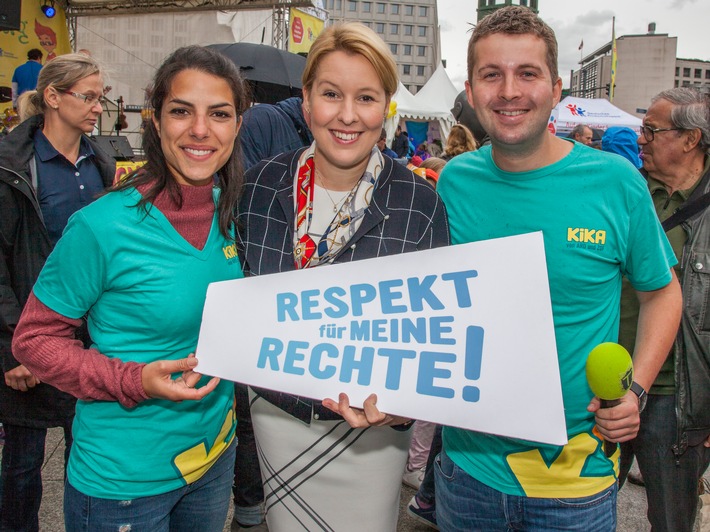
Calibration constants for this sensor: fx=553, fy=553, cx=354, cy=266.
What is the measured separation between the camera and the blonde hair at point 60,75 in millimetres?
2717

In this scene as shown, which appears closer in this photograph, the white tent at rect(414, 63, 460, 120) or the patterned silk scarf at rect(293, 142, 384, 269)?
the patterned silk scarf at rect(293, 142, 384, 269)

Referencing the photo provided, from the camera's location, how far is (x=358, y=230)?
65.8 inches

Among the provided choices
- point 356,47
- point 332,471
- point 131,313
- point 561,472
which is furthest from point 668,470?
point 131,313

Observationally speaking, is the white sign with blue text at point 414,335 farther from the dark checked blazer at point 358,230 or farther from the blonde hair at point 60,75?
the blonde hair at point 60,75

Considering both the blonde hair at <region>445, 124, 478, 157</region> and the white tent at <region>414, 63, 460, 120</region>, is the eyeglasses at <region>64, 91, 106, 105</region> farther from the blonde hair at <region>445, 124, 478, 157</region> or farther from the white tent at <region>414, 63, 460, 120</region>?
the white tent at <region>414, 63, 460, 120</region>

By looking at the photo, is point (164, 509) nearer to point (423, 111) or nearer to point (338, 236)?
point (338, 236)

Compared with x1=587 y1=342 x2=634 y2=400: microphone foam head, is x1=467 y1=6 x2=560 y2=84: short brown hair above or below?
above

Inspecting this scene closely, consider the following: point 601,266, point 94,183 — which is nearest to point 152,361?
point 601,266

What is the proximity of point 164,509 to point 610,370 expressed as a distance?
127cm

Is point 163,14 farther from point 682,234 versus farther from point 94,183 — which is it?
point 682,234

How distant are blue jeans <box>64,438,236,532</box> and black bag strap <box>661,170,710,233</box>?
1951 mm

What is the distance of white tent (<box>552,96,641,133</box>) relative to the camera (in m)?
17.2

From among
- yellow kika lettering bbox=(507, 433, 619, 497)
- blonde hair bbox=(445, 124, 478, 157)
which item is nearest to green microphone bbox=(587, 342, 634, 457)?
yellow kika lettering bbox=(507, 433, 619, 497)

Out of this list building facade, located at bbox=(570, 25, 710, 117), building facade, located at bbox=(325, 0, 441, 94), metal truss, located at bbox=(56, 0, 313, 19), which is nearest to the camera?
metal truss, located at bbox=(56, 0, 313, 19)
